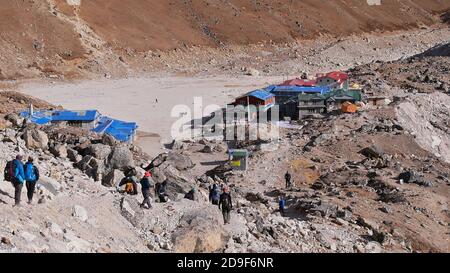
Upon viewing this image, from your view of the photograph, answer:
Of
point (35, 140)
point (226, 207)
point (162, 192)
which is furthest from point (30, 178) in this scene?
point (35, 140)

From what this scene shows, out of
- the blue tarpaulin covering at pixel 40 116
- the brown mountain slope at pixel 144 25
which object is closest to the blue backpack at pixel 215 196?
the blue tarpaulin covering at pixel 40 116

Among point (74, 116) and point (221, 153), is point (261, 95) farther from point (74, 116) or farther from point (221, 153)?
point (74, 116)

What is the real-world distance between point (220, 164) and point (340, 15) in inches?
3000

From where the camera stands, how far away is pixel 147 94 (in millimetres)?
65750

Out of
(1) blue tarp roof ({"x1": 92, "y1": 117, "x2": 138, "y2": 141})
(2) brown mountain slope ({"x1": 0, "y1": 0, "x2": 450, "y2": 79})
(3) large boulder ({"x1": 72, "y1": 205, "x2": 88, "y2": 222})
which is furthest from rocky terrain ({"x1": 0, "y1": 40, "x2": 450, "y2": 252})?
(2) brown mountain slope ({"x1": 0, "y1": 0, "x2": 450, "y2": 79})

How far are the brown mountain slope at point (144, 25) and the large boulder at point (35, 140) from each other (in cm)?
4730

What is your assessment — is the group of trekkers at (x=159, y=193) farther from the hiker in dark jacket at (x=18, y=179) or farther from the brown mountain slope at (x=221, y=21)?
the brown mountain slope at (x=221, y=21)

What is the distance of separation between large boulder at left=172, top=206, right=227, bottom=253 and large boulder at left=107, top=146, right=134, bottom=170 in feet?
21.9

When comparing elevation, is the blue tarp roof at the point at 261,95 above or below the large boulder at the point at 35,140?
above

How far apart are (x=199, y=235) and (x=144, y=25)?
73.3m

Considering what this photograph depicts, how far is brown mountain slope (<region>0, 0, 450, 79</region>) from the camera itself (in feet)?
250

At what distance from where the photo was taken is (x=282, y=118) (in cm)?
5138

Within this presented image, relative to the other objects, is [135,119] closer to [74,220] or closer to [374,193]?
[374,193]

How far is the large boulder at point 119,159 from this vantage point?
83.2ft
